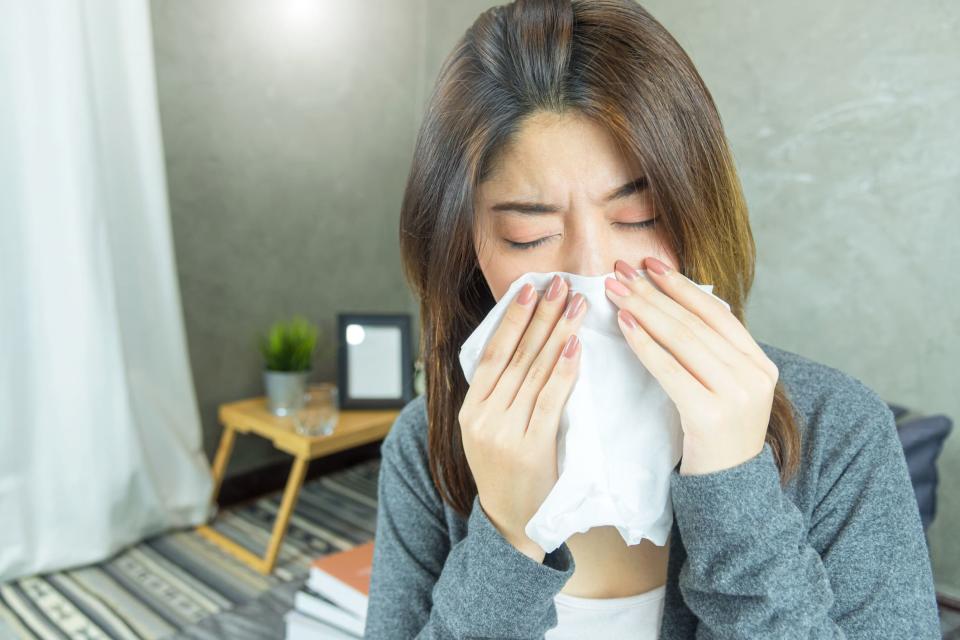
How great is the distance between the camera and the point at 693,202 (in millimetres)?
691

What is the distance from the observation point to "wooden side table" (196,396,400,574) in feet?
7.41

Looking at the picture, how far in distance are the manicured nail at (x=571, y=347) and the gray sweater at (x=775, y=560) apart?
137 millimetres

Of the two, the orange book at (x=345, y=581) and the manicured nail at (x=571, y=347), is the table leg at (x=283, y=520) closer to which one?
the orange book at (x=345, y=581)

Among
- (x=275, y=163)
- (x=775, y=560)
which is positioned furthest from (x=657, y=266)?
(x=275, y=163)

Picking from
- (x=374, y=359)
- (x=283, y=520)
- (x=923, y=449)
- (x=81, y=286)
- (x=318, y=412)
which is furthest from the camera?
(x=374, y=359)

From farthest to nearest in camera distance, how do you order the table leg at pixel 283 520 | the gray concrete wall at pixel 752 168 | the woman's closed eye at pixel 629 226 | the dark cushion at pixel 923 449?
the table leg at pixel 283 520 → the gray concrete wall at pixel 752 168 → the dark cushion at pixel 923 449 → the woman's closed eye at pixel 629 226

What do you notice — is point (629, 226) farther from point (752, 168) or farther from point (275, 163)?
point (275, 163)

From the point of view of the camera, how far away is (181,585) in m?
2.13

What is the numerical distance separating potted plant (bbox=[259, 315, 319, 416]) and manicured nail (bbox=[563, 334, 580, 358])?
6.44 ft

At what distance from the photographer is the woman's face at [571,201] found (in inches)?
26.6

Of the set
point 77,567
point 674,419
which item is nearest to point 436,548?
point 674,419

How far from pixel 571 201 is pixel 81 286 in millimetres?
1825

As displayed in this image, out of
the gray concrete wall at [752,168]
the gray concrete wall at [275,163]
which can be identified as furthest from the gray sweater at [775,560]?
the gray concrete wall at [275,163]

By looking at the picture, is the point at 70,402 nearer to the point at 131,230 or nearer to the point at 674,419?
the point at 131,230
